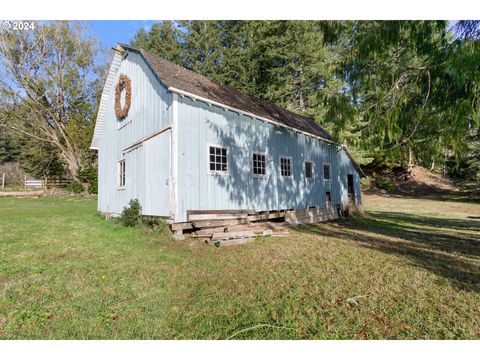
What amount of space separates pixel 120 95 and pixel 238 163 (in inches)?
255

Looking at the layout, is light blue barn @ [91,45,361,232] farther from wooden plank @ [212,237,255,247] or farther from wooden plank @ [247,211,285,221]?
wooden plank @ [212,237,255,247]

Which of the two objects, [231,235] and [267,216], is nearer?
[231,235]

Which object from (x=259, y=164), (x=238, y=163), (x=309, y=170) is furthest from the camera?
(x=309, y=170)

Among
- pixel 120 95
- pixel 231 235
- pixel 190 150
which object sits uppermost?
pixel 120 95

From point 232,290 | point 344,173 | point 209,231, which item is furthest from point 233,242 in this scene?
point 344,173

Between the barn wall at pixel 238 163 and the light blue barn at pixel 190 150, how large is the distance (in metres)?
0.03

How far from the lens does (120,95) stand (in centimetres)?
1194

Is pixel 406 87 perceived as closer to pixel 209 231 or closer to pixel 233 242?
pixel 233 242

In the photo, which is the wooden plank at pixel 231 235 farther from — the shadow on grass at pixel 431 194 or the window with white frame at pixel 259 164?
the shadow on grass at pixel 431 194

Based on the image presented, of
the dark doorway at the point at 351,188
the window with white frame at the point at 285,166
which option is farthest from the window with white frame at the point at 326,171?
the window with white frame at the point at 285,166

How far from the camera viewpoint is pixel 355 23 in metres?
5.43

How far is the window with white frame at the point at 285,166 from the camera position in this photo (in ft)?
38.5

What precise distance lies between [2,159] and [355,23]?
2270 inches

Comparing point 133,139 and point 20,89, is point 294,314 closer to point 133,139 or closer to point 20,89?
point 133,139
